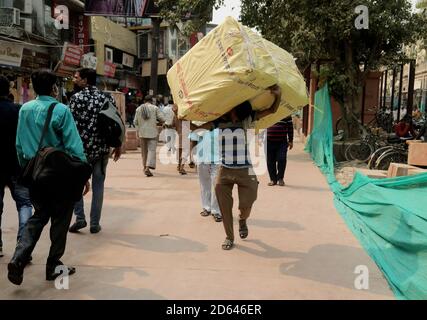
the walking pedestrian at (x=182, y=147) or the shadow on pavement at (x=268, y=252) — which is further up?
the walking pedestrian at (x=182, y=147)

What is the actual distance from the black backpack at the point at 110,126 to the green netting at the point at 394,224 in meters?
2.75

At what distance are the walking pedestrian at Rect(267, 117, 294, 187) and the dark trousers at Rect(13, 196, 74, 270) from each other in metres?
4.84

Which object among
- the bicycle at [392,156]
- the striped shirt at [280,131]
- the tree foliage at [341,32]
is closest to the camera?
the striped shirt at [280,131]

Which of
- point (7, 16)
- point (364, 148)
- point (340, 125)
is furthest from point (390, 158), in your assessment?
point (7, 16)

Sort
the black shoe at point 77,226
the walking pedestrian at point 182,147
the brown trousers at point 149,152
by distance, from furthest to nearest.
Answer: the walking pedestrian at point 182,147
the brown trousers at point 149,152
the black shoe at point 77,226

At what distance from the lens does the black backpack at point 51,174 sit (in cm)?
322

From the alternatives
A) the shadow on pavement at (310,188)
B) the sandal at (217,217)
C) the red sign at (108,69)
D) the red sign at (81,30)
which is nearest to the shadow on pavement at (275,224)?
the sandal at (217,217)

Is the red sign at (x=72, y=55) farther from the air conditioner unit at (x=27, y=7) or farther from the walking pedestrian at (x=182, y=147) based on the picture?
the walking pedestrian at (x=182, y=147)

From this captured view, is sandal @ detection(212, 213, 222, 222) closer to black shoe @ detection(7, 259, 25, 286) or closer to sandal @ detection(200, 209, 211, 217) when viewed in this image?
sandal @ detection(200, 209, 211, 217)

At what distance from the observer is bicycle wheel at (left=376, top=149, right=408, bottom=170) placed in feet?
30.2

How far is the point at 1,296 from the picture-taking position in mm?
3146

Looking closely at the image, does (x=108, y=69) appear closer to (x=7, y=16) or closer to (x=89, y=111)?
(x=7, y=16)

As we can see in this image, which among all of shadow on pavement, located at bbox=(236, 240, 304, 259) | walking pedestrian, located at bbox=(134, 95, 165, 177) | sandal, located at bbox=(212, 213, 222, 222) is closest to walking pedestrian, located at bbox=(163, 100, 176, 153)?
walking pedestrian, located at bbox=(134, 95, 165, 177)
